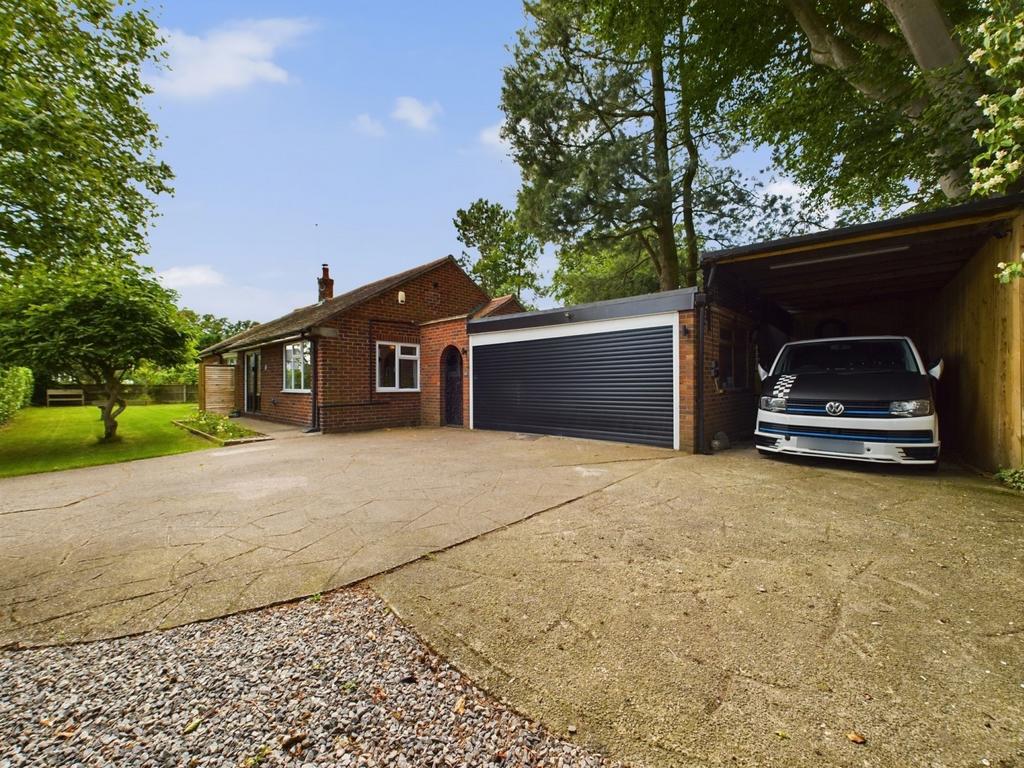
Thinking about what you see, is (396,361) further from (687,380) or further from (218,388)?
(218,388)

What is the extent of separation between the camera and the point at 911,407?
485 centimetres

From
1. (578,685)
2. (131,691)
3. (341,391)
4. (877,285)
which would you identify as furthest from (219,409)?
(877,285)

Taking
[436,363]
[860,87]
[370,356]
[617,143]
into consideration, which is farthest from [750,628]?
[617,143]

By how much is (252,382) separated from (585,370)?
13.1 metres

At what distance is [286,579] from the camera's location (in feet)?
8.46

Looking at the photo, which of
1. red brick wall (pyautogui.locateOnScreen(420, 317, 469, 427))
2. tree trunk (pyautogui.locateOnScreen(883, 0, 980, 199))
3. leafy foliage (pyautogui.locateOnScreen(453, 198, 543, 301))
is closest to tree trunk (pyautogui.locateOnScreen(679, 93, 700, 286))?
tree trunk (pyautogui.locateOnScreen(883, 0, 980, 199))

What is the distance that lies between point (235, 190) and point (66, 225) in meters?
4.73

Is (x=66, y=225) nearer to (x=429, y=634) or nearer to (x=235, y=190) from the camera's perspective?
(x=235, y=190)

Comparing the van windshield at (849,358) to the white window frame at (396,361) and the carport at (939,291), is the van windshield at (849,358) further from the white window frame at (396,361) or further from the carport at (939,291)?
the white window frame at (396,361)

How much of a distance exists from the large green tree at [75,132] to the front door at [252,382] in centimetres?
608

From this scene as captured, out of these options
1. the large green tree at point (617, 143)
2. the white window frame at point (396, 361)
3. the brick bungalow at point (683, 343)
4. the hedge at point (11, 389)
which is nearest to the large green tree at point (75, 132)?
the brick bungalow at point (683, 343)

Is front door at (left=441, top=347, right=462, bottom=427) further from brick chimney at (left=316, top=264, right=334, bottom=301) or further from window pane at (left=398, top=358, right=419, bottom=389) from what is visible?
brick chimney at (left=316, top=264, right=334, bottom=301)

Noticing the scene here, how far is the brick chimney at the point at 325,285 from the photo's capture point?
16850mm

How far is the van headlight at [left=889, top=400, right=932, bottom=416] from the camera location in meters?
4.81
